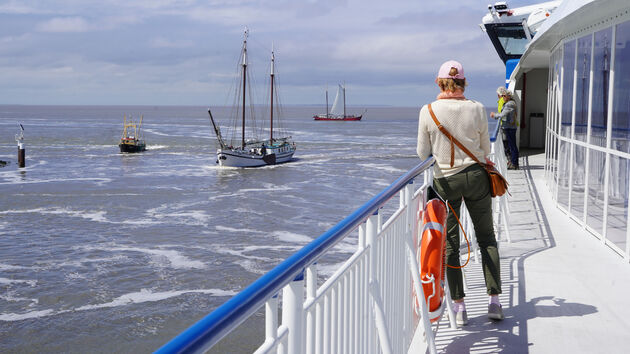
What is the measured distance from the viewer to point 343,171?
47.6 meters

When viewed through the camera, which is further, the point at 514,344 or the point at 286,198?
the point at 286,198

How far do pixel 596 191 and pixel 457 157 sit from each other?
4006mm

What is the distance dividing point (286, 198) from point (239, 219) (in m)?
7.02

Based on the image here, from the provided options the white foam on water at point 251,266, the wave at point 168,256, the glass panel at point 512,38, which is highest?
the glass panel at point 512,38

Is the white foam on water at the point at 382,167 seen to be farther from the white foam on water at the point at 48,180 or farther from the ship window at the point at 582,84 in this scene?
the ship window at the point at 582,84

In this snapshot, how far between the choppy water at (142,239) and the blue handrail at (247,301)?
11205 millimetres

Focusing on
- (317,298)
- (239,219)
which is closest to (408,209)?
(317,298)

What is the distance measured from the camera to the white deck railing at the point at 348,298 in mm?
1415

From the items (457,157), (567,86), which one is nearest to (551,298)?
(457,157)

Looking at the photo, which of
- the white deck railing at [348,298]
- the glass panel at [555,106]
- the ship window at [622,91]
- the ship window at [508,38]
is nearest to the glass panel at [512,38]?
the ship window at [508,38]

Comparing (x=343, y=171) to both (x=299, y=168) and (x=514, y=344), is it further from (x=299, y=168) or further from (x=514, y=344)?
(x=514, y=344)

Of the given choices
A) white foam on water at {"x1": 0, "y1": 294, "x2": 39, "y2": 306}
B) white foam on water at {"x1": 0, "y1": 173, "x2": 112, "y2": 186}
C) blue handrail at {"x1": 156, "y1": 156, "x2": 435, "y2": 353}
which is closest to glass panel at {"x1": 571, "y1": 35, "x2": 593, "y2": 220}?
blue handrail at {"x1": 156, "y1": 156, "x2": 435, "y2": 353}

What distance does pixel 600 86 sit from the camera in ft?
23.6

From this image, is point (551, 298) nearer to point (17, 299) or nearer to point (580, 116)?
point (580, 116)
